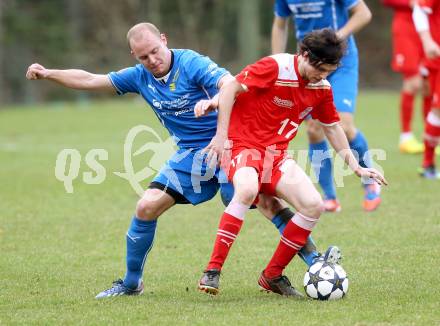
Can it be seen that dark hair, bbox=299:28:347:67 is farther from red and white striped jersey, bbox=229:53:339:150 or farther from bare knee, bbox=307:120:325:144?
bare knee, bbox=307:120:325:144

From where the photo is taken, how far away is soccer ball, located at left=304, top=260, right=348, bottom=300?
4.70 metres

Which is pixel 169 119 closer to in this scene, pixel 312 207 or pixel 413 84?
pixel 312 207

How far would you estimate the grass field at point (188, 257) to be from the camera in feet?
14.7

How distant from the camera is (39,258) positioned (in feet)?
20.0

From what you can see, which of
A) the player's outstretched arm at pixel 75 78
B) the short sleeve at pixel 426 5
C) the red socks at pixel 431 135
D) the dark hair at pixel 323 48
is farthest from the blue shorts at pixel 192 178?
the red socks at pixel 431 135

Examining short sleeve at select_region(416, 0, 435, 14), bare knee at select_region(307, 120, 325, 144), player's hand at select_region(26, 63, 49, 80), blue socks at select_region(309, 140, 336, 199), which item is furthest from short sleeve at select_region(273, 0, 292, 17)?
player's hand at select_region(26, 63, 49, 80)

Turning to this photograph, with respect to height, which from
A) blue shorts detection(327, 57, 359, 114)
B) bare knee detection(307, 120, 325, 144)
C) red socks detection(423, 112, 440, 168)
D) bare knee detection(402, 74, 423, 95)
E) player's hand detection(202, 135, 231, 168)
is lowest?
bare knee detection(402, 74, 423, 95)

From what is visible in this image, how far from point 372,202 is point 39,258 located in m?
3.02

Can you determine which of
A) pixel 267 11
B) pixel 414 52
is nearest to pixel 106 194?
pixel 414 52

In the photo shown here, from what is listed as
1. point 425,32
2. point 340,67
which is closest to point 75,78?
point 340,67

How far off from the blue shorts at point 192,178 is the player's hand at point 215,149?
4.9 inches

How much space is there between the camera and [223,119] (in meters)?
4.74

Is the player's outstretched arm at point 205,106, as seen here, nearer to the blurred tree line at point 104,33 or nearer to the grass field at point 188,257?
the grass field at point 188,257

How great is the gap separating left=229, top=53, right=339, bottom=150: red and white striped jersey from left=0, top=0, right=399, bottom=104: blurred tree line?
61.3 ft
